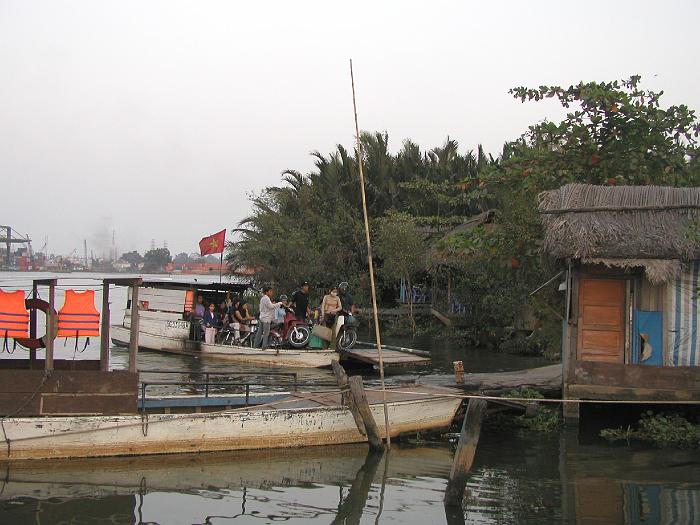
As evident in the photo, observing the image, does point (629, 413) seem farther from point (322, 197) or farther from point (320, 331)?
point (322, 197)

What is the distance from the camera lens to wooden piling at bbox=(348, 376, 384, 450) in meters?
11.1

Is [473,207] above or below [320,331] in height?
above

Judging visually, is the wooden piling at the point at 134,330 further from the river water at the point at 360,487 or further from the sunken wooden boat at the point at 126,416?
the river water at the point at 360,487

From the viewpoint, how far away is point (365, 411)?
1112cm

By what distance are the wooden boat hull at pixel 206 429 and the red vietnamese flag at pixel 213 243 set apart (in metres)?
12.2

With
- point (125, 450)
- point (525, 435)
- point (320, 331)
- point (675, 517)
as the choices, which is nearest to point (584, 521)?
point (675, 517)

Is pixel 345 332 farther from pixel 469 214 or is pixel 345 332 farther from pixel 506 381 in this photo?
pixel 469 214

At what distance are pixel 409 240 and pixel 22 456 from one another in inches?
773

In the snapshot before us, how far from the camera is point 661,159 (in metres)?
15.2

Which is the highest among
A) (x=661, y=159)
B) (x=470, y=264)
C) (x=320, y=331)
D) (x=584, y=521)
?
(x=661, y=159)

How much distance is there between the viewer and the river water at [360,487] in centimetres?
877

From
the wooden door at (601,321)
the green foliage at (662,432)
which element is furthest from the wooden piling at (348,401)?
the green foliage at (662,432)

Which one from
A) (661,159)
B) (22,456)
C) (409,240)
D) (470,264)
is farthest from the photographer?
(409,240)

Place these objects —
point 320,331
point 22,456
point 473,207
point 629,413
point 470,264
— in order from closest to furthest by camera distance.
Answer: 1. point 22,456
2. point 629,413
3. point 320,331
4. point 470,264
5. point 473,207
